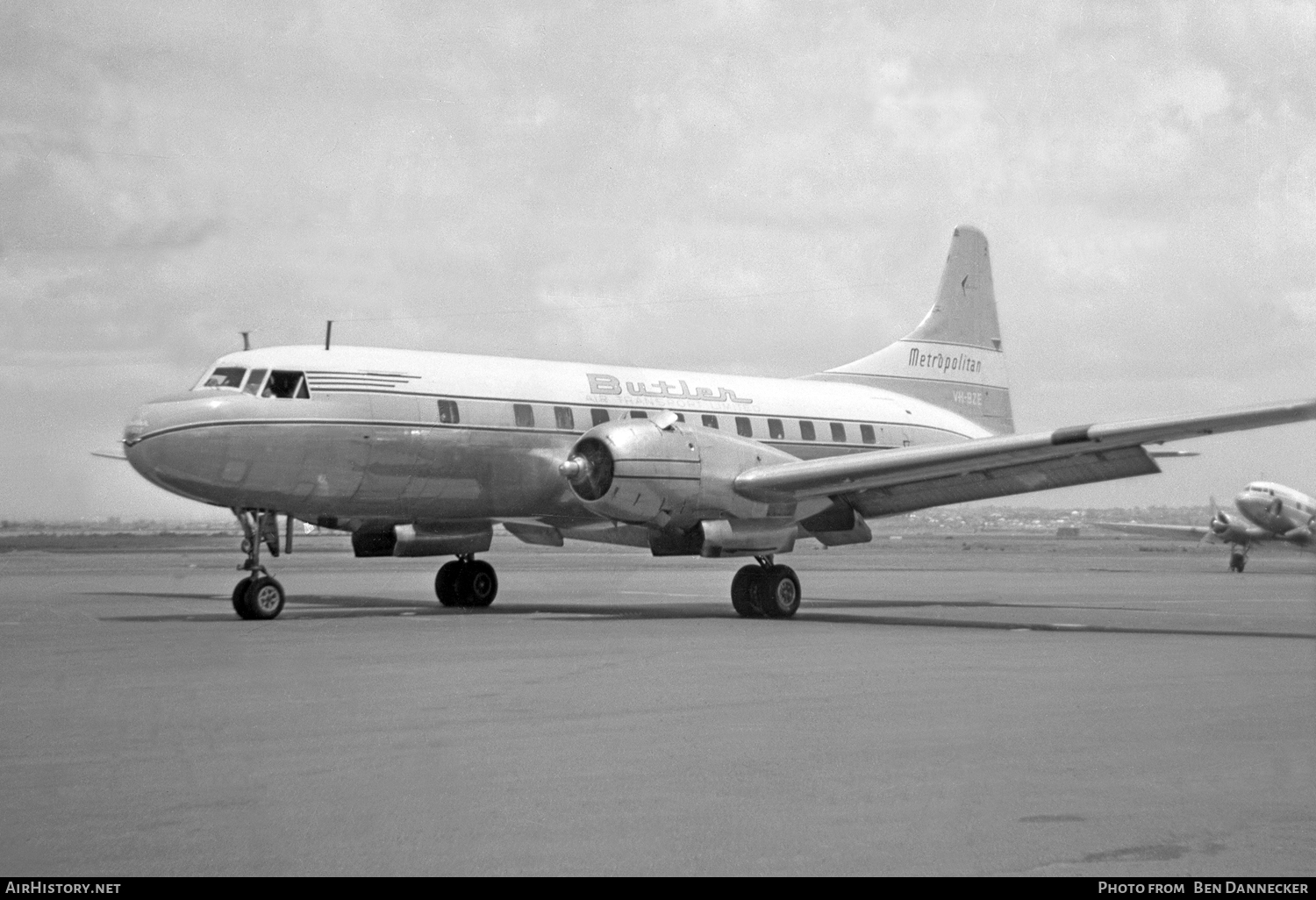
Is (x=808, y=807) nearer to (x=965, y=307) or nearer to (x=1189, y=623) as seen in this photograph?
(x=1189, y=623)

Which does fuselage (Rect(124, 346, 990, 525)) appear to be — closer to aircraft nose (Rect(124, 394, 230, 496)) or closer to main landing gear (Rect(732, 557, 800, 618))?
aircraft nose (Rect(124, 394, 230, 496))

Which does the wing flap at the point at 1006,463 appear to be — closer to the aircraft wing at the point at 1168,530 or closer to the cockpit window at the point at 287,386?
the cockpit window at the point at 287,386

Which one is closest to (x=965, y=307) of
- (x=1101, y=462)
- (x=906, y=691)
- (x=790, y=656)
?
(x=1101, y=462)

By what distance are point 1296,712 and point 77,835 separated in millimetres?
7977

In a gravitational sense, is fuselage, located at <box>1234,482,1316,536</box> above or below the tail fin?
below

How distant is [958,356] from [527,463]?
1052 cm

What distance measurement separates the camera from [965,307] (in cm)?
2903

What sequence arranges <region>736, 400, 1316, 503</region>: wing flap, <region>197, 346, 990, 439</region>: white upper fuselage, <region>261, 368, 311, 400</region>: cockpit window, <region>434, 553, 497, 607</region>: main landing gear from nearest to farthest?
1. <region>736, 400, 1316, 503</region>: wing flap
2. <region>261, 368, 311, 400</region>: cockpit window
3. <region>197, 346, 990, 439</region>: white upper fuselage
4. <region>434, 553, 497, 607</region>: main landing gear

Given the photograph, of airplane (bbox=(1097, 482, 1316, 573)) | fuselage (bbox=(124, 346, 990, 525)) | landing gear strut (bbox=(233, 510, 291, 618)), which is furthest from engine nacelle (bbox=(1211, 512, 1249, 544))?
landing gear strut (bbox=(233, 510, 291, 618))

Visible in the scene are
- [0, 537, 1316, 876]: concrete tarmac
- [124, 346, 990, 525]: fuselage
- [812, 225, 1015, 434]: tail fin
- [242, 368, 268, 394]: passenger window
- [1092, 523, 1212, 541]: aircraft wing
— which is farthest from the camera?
[1092, 523, 1212, 541]: aircraft wing

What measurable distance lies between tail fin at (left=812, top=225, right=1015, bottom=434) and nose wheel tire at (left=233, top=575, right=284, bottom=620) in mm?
12006

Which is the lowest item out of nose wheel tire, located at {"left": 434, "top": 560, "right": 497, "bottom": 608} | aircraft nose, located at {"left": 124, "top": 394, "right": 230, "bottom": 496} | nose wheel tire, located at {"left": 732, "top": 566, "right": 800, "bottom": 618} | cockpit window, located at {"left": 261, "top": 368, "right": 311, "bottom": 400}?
nose wheel tire, located at {"left": 732, "top": 566, "right": 800, "bottom": 618}

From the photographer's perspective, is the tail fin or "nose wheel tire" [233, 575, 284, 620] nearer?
"nose wheel tire" [233, 575, 284, 620]

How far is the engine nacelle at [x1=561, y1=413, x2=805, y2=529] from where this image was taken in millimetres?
20500
